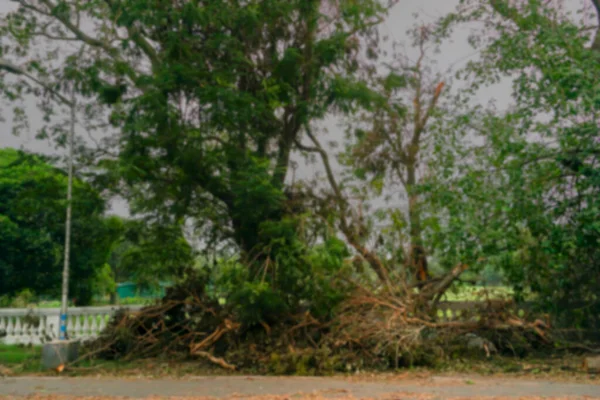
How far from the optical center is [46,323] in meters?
17.3

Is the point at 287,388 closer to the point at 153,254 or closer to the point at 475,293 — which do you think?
the point at 153,254

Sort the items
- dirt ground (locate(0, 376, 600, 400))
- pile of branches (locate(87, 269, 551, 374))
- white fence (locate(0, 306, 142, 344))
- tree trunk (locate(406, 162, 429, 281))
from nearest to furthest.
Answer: dirt ground (locate(0, 376, 600, 400)) → pile of branches (locate(87, 269, 551, 374)) → tree trunk (locate(406, 162, 429, 281)) → white fence (locate(0, 306, 142, 344))

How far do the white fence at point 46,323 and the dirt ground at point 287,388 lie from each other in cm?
530

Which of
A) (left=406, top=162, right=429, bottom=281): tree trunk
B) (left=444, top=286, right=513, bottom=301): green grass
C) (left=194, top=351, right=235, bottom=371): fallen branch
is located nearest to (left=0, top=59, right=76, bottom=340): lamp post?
(left=194, top=351, right=235, bottom=371): fallen branch

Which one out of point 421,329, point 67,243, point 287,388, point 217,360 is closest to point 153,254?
point 67,243

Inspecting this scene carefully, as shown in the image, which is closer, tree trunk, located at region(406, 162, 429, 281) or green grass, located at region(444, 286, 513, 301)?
green grass, located at region(444, 286, 513, 301)

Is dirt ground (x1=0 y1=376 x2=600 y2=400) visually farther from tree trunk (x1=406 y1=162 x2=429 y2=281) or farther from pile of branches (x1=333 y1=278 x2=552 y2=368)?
tree trunk (x1=406 y1=162 x2=429 y2=281)

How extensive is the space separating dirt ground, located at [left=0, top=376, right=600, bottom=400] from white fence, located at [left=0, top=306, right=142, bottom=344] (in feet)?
17.4

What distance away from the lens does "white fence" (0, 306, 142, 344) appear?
16812mm

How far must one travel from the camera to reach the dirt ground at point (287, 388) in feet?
30.5

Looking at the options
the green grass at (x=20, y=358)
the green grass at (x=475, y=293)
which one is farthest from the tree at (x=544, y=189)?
the green grass at (x=20, y=358)

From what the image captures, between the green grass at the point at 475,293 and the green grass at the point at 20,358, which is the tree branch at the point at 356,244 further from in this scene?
the green grass at the point at 20,358

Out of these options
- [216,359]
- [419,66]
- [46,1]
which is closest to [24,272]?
[46,1]

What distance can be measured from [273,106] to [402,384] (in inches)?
250
